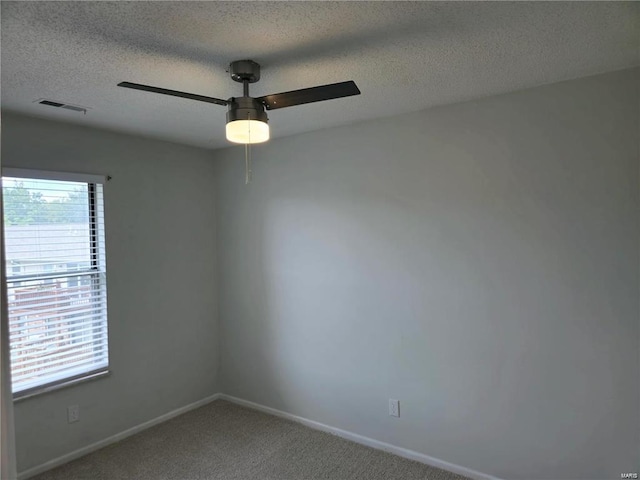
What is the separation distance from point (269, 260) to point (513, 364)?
6.71 ft

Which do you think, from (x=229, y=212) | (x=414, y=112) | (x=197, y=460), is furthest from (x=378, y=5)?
(x=197, y=460)

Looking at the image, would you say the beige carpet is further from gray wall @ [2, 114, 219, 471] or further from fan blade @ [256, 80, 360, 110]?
fan blade @ [256, 80, 360, 110]

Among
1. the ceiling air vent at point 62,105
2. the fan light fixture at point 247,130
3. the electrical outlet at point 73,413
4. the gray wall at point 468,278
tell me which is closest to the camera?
the fan light fixture at point 247,130

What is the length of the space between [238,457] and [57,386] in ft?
4.47

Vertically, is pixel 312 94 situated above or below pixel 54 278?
above

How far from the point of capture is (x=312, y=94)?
1.75m

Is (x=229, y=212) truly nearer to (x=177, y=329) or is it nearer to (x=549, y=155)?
(x=177, y=329)

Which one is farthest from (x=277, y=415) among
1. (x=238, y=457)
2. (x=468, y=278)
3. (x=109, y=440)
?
(x=468, y=278)

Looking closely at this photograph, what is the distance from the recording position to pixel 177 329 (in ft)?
12.1

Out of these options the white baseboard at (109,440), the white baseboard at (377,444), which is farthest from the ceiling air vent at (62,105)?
the white baseboard at (377,444)

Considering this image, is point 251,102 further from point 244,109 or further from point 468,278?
point 468,278

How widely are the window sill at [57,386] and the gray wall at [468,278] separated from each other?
128cm

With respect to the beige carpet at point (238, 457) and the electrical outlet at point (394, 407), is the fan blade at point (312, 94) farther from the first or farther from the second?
the beige carpet at point (238, 457)

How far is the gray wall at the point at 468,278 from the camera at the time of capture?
7.42ft
